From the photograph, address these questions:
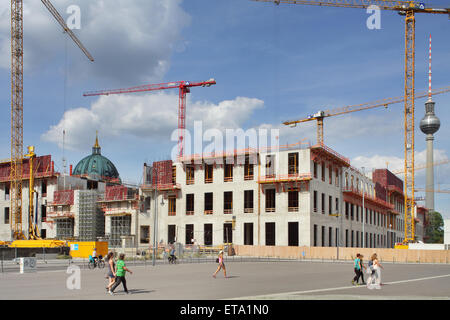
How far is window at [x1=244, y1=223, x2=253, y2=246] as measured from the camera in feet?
232

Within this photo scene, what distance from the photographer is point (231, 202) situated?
72.0 m

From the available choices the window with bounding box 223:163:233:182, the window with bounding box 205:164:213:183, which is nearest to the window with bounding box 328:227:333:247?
the window with bounding box 223:163:233:182

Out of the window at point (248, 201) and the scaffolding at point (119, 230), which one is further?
the scaffolding at point (119, 230)

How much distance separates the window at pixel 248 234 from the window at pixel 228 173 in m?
6.78

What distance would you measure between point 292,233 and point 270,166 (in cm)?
937

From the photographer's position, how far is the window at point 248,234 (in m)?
70.6

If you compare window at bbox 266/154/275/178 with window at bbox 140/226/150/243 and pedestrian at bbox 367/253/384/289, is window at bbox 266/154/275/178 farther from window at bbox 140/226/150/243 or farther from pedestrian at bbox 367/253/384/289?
pedestrian at bbox 367/253/384/289

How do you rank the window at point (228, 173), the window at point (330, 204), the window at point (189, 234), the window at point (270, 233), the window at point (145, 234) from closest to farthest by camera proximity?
the window at point (270, 233), the window at point (228, 173), the window at point (330, 204), the window at point (189, 234), the window at point (145, 234)

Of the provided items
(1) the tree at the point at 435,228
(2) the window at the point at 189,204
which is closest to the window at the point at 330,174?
(2) the window at the point at 189,204

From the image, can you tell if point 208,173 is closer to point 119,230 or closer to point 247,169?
point 247,169

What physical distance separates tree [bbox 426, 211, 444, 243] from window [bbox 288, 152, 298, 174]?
308ft

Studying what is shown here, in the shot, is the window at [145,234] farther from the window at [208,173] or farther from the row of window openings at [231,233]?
the window at [208,173]

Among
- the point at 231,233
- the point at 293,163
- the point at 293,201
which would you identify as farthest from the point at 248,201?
the point at 293,163
